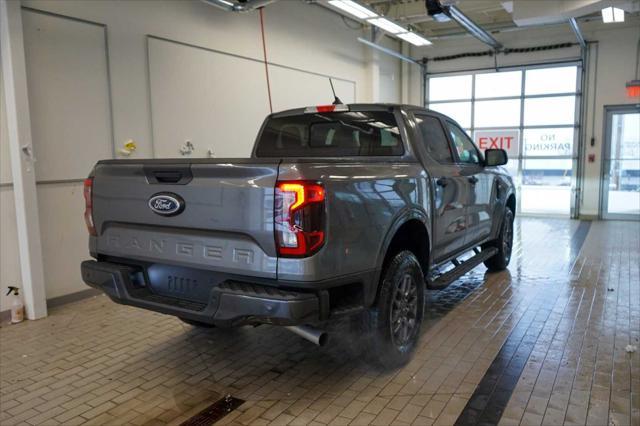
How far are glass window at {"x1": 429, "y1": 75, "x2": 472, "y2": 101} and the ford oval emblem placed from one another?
36.5ft

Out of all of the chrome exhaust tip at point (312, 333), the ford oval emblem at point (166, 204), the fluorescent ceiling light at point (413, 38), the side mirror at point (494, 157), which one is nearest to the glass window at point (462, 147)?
the side mirror at point (494, 157)

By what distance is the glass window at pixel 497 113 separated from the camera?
1200cm

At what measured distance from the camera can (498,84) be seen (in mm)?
12141

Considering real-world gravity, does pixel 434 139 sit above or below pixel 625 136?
below

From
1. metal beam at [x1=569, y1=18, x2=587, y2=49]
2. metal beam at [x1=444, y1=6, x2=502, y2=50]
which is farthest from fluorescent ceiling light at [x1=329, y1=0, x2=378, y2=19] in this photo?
metal beam at [x1=569, y1=18, x2=587, y2=49]

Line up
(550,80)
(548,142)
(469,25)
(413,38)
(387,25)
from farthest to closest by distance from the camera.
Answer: (548,142)
(550,80)
(413,38)
(469,25)
(387,25)

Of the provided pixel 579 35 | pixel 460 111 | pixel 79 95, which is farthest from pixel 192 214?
pixel 460 111

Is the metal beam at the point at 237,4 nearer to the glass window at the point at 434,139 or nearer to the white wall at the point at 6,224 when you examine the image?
the white wall at the point at 6,224

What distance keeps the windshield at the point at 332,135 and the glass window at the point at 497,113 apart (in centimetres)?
933

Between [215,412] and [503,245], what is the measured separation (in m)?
4.18

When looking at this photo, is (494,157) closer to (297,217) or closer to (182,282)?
(297,217)

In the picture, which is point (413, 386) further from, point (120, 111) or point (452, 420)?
point (120, 111)

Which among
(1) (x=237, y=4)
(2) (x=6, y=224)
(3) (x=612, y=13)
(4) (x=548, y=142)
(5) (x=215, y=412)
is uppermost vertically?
(3) (x=612, y=13)

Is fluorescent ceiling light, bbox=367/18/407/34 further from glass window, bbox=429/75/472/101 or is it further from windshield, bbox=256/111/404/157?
windshield, bbox=256/111/404/157
